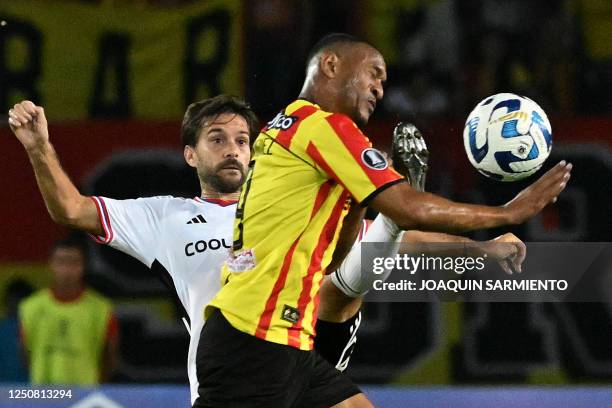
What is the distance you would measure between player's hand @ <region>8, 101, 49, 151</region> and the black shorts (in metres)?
0.98

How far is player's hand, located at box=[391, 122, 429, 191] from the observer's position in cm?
427

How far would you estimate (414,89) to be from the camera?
7.92 m

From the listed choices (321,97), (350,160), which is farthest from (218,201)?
(350,160)

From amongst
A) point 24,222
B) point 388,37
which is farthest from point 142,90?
point 388,37

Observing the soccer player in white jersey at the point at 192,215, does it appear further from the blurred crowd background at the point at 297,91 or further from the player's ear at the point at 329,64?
the blurred crowd background at the point at 297,91

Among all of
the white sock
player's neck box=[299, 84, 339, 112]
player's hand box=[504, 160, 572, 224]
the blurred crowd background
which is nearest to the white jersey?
the white sock

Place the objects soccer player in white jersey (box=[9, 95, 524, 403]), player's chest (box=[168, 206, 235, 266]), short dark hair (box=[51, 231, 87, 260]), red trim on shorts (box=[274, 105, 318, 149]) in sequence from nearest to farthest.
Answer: red trim on shorts (box=[274, 105, 318, 149]) < soccer player in white jersey (box=[9, 95, 524, 403]) < player's chest (box=[168, 206, 235, 266]) < short dark hair (box=[51, 231, 87, 260])

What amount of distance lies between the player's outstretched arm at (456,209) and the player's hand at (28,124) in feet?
4.27

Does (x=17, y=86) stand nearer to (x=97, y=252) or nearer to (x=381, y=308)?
(x=97, y=252)

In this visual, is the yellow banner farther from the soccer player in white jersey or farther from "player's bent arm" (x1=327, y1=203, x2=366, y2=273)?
"player's bent arm" (x1=327, y1=203, x2=366, y2=273)

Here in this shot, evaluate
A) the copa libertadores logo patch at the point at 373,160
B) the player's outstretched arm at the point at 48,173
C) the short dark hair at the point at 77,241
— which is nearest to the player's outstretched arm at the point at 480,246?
the copa libertadores logo patch at the point at 373,160

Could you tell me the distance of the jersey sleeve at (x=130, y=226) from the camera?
4.42 metres

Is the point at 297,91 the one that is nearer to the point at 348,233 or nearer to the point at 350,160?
the point at 348,233

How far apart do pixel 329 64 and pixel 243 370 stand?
40.0 inches
